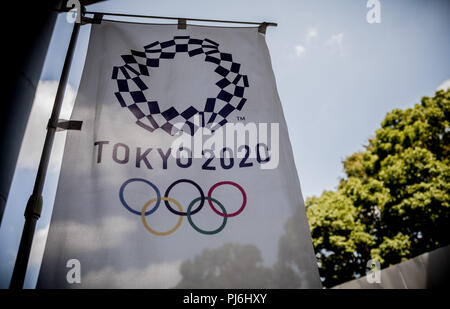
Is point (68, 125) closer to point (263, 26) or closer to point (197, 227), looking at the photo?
point (197, 227)

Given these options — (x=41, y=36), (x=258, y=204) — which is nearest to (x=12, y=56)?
(x=41, y=36)

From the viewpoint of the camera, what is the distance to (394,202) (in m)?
11.0

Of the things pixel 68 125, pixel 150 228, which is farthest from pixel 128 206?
pixel 68 125

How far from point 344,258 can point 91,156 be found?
12.6 metres

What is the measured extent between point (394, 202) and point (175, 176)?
446 inches

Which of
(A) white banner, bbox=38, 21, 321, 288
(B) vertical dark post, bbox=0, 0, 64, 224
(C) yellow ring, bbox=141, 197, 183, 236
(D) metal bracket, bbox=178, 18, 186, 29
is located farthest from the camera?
(D) metal bracket, bbox=178, 18, 186, 29

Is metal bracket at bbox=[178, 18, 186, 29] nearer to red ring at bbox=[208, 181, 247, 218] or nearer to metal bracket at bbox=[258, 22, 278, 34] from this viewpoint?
metal bracket at bbox=[258, 22, 278, 34]

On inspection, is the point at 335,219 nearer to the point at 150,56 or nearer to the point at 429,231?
the point at 429,231

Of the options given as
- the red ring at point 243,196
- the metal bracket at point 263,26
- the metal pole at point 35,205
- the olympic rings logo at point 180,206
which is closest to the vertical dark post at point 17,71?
the metal pole at point 35,205

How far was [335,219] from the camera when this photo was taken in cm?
1205

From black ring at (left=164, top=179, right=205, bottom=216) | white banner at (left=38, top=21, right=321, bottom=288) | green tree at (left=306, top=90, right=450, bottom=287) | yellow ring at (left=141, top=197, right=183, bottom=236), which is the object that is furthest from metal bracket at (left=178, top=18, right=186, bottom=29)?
green tree at (left=306, top=90, right=450, bottom=287)

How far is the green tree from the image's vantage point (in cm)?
995

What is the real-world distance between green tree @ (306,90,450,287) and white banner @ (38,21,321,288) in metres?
9.97

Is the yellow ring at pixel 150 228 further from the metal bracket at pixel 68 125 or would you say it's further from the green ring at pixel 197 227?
the metal bracket at pixel 68 125
